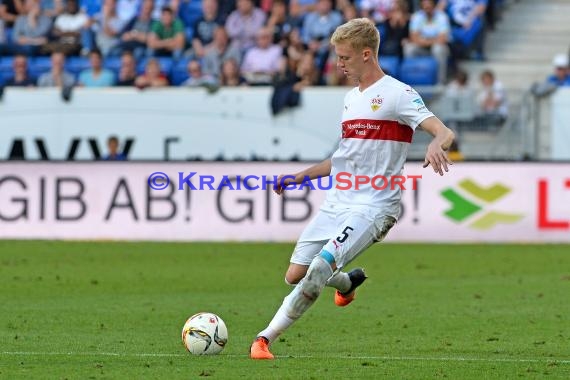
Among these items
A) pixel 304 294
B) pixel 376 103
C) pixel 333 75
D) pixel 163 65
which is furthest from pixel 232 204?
pixel 304 294

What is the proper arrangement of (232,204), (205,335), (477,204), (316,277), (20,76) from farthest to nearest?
1. (20,76)
2. (477,204)
3. (232,204)
4. (205,335)
5. (316,277)

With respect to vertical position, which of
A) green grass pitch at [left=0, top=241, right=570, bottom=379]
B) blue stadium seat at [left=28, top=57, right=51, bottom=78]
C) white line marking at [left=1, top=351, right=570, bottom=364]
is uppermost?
blue stadium seat at [left=28, top=57, right=51, bottom=78]

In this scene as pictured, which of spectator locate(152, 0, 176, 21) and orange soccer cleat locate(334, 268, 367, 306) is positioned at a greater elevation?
spectator locate(152, 0, 176, 21)

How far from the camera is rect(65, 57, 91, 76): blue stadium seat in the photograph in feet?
79.5

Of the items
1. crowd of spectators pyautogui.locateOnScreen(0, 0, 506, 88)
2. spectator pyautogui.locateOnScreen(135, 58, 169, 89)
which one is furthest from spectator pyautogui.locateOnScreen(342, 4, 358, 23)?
spectator pyautogui.locateOnScreen(135, 58, 169, 89)

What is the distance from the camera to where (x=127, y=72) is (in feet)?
76.2

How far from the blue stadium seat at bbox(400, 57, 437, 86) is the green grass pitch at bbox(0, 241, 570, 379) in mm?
3819

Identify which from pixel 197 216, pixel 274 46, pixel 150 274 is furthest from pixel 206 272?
pixel 274 46

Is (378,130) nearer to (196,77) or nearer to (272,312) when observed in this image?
(272,312)

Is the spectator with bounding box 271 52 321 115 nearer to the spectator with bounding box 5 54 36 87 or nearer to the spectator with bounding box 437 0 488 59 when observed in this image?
the spectator with bounding box 437 0 488 59

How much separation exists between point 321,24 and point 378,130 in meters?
15.2

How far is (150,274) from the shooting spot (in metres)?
16.0

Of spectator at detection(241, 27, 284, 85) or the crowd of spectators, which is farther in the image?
spectator at detection(241, 27, 284, 85)

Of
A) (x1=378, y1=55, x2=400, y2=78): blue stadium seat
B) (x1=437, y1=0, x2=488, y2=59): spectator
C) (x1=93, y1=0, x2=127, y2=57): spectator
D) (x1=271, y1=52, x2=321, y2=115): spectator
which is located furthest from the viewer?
(x1=93, y1=0, x2=127, y2=57): spectator
